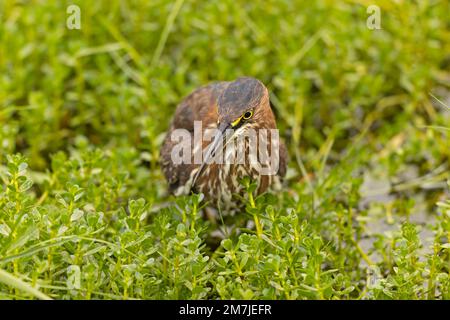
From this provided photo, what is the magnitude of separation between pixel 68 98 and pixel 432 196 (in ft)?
8.14

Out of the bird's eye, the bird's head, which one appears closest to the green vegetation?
the bird's head

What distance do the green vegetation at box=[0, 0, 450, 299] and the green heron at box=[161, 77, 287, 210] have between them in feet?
0.59

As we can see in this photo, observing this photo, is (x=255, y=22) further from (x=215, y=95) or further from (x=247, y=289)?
(x=247, y=289)

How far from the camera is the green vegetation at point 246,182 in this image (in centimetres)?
371

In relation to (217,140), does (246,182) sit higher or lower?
lower

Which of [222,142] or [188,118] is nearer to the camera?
[222,142]

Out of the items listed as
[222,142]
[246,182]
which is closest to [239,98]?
[222,142]

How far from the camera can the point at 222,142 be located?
13.1 ft

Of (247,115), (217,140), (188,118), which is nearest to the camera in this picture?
(217,140)

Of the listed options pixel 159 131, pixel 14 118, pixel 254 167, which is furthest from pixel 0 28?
pixel 254 167

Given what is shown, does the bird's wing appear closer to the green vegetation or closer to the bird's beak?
the green vegetation

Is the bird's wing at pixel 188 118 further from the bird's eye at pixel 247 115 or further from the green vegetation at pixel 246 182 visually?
the bird's eye at pixel 247 115

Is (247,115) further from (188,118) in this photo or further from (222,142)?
(188,118)

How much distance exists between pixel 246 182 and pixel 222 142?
0.27 metres
